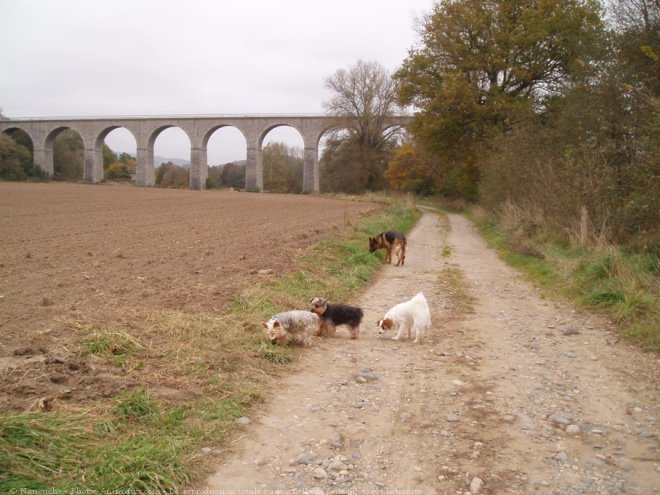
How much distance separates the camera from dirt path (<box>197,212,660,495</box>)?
3059 mm

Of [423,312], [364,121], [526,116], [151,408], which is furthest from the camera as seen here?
[364,121]

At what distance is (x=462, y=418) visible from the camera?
12.8 ft

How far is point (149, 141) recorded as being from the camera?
65250 mm

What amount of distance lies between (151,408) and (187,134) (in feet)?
212

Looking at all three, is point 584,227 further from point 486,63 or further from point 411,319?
point 486,63

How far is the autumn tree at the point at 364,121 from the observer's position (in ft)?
172

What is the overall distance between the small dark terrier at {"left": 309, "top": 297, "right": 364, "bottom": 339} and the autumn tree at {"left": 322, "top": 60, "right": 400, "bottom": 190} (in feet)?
158

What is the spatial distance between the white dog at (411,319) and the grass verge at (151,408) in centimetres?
130

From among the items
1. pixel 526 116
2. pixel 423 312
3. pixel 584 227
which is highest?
pixel 526 116

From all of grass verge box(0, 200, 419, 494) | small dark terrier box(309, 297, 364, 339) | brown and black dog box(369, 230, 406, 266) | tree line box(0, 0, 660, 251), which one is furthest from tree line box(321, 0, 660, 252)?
grass verge box(0, 200, 419, 494)

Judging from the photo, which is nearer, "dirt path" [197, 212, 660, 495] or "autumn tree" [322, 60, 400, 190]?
"dirt path" [197, 212, 660, 495]

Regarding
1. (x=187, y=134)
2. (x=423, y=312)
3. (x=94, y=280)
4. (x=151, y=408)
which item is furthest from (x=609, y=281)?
(x=187, y=134)

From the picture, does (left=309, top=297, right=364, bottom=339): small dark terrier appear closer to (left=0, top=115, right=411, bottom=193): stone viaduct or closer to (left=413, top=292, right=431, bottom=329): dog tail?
(left=413, top=292, right=431, bottom=329): dog tail

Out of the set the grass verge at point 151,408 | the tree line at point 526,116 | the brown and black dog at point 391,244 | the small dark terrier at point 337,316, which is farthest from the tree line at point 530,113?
the grass verge at point 151,408
